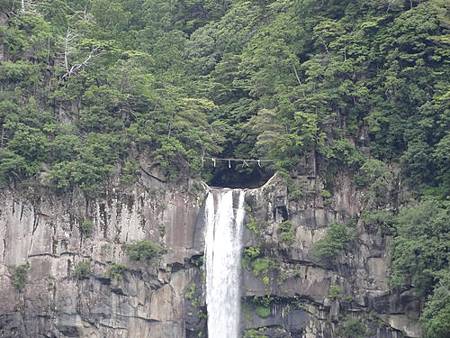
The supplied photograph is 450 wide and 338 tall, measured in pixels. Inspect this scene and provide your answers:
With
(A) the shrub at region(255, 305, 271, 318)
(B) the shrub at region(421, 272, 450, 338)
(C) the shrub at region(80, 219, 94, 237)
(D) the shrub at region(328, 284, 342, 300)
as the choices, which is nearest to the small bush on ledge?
(C) the shrub at region(80, 219, 94, 237)

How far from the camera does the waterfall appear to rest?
40.8m

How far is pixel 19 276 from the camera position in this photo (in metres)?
38.4

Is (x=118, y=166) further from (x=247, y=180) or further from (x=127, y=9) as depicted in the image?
(x=127, y=9)

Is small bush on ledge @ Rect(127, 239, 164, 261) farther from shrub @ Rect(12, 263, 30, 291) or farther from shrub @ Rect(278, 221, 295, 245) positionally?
shrub @ Rect(278, 221, 295, 245)

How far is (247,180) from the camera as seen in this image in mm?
45000

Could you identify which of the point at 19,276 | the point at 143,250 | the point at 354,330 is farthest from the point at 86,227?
the point at 354,330

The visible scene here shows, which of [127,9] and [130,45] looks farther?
[127,9]

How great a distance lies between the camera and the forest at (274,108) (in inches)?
1560

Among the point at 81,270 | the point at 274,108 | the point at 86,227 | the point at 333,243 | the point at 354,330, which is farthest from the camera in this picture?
the point at 274,108

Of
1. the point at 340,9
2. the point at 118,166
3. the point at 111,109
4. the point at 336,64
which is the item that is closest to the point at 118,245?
the point at 118,166

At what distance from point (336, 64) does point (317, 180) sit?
490 centimetres

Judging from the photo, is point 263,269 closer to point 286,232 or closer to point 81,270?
point 286,232

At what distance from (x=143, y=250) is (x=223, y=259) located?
3.30 meters

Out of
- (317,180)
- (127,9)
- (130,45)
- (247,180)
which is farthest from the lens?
(127,9)
